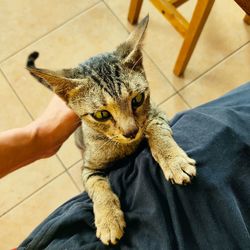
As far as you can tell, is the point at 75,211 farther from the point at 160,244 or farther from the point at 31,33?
the point at 31,33

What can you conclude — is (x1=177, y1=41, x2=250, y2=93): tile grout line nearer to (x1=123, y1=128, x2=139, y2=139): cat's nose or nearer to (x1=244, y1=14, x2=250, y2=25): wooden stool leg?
(x1=244, y1=14, x2=250, y2=25): wooden stool leg

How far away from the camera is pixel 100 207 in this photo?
100 centimetres

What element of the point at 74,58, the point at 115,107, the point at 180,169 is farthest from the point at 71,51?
the point at 180,169

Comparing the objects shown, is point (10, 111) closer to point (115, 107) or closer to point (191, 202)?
point (115, 107)

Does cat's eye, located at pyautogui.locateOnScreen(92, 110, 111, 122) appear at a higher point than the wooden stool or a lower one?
lower

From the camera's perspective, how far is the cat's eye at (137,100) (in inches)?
39.1

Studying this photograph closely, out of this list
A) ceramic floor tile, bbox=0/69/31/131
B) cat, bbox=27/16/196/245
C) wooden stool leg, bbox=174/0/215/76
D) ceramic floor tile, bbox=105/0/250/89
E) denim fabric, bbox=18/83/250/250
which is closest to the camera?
denim fabric, bbox=18/83/250/250

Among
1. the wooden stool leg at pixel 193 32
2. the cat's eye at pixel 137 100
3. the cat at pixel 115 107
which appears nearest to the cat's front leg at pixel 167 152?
the cat at pixel 115 107

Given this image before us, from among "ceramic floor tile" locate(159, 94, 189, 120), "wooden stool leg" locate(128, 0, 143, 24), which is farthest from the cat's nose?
"wooden stool leg" locate(128, 0, 143, 24)

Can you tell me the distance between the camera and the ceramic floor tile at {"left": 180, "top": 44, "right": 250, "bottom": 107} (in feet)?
5.95


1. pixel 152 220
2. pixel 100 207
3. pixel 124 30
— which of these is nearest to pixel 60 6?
pixel 124 30

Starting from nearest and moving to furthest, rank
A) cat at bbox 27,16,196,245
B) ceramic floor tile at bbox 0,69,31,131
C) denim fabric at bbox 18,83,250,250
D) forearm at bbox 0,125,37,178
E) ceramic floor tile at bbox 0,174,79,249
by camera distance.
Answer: denim fabric at bbox 18,83,250,250, cat at bbox 27,16,196,245, forearm at bbox 0,125,37,178, ceramic floor tile at bbox 0,174,79,249, ceramic floor tile at bbox 0,69,31,131

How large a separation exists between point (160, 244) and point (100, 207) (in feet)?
0.74

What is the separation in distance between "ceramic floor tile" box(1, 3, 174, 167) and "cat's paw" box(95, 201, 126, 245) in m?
0.91
